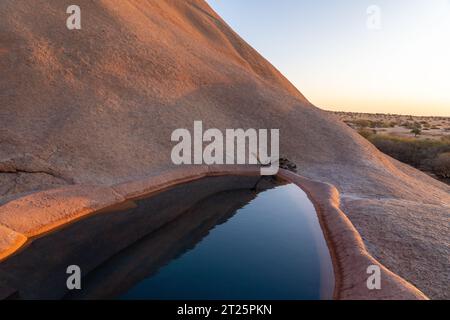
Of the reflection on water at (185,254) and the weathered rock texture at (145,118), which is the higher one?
the weathered rock texture at (145,118)

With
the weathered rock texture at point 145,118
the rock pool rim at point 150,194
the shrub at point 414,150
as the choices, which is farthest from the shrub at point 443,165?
the rock pool rim at point 150,194

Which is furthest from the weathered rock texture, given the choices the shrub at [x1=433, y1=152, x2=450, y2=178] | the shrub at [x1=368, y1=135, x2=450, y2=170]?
the shrub at [x1=368, y1=135, x2=450, y2=170]

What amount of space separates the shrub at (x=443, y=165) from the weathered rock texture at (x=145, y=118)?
6.94 meters

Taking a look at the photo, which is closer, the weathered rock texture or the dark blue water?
the dark blue water

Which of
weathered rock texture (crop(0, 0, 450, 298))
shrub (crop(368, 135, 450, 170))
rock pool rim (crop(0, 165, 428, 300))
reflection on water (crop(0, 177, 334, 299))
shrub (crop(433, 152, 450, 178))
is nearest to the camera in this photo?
rock pool rim (crop(0, 165, 428, 300))

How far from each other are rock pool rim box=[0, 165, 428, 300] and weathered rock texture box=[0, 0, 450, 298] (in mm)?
878

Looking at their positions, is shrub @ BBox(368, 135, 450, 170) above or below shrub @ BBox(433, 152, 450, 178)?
above

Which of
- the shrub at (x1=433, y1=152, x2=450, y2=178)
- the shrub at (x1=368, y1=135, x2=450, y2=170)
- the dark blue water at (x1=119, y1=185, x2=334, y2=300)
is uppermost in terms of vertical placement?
the shrub at (x1=368, y1=135, x2=450, y2=170)

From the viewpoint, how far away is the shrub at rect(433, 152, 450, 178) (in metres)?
34.0

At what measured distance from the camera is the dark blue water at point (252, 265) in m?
7.58

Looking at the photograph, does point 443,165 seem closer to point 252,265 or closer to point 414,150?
point 414,150

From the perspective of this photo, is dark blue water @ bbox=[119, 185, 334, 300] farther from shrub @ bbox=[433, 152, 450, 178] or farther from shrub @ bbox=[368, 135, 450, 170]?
shrub @ bbox=[368, 135, 450, 170]

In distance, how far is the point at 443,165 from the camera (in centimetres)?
3412

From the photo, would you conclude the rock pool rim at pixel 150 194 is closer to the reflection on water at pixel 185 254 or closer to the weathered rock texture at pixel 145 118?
the reflection on water at pixel 185 254
